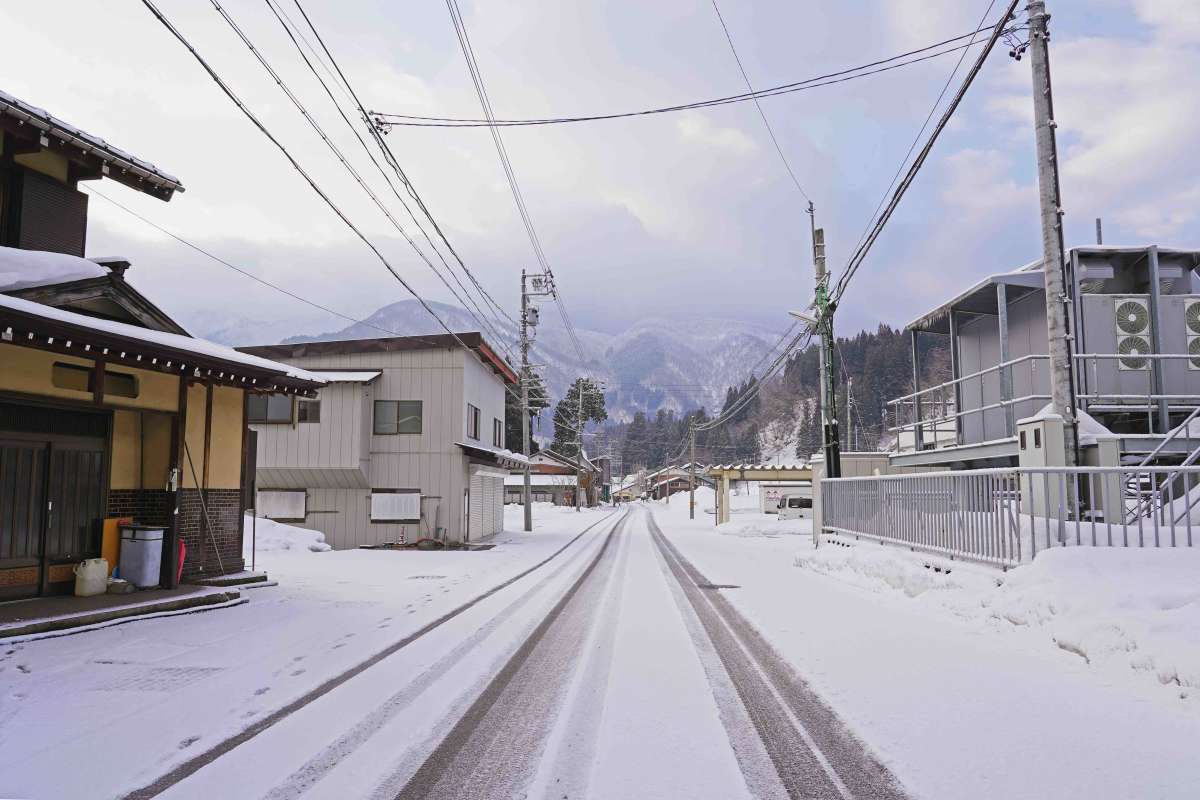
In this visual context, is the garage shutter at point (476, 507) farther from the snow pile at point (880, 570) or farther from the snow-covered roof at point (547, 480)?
the snow-covered roof at point (547, 480)

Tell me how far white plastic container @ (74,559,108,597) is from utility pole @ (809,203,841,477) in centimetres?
1586

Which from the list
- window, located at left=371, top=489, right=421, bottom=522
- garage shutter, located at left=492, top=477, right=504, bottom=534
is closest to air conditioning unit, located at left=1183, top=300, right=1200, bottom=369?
window, located at left=371, top=489, right=421, bottom=522

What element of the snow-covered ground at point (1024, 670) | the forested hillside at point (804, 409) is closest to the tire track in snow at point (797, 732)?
the snow-covered ground at point (1024, 670)

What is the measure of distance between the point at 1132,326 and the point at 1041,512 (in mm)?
8699

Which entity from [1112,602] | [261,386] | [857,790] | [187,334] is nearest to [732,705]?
[857,790]

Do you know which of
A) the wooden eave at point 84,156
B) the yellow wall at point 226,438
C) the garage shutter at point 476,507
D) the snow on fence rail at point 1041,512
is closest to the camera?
the snow on fence rail at point 1041,512

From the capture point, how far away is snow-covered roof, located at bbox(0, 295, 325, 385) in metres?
7.39

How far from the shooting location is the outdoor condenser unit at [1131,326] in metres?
14.7

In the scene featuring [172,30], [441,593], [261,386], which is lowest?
[441,593]

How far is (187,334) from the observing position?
482 inches

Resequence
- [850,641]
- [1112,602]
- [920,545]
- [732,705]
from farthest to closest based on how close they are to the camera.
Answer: [920,545]
[850,641]
[1112,602]
[732,705]

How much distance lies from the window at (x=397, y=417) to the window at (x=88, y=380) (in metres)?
13.7

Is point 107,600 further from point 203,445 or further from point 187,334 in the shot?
point 187,334

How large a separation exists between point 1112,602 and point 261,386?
12.2 meters
